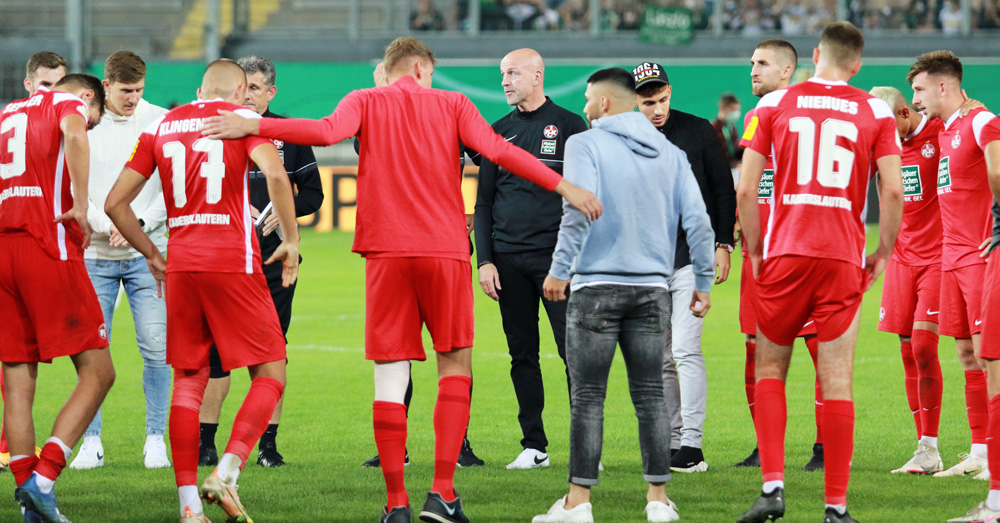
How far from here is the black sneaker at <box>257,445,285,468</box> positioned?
22.6 feet

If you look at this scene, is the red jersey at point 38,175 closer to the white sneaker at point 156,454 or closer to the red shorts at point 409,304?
the red shorts at point 409,304

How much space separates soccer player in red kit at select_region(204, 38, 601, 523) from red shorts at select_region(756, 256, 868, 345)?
1255 mm

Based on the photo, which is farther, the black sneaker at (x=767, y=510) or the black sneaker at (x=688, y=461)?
the black sneaker at (x=688, y=461)

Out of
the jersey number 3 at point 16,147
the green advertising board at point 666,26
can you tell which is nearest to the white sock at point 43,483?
the jersey number 3 at point 16,147

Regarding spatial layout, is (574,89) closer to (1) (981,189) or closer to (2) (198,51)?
(2) (198,51)

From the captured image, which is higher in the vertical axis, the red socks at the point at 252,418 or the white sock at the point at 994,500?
the red socks at the point at 252,418

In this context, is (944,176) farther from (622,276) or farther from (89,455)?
(89,455)

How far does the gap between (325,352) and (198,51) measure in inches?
819

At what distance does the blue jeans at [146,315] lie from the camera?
6910mm

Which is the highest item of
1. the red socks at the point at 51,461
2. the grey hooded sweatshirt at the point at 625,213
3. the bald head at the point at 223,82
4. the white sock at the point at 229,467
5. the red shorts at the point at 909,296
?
the bald head at the point at 223,82

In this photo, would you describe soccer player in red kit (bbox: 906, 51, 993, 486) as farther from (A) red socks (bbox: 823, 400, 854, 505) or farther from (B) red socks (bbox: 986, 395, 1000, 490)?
(A) red socks (bbox: 823, 400, 854, 505)

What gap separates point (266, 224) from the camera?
21.9 ft

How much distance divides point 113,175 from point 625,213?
3.39 m

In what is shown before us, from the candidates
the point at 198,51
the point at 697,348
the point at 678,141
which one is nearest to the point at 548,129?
the point at 678,141
